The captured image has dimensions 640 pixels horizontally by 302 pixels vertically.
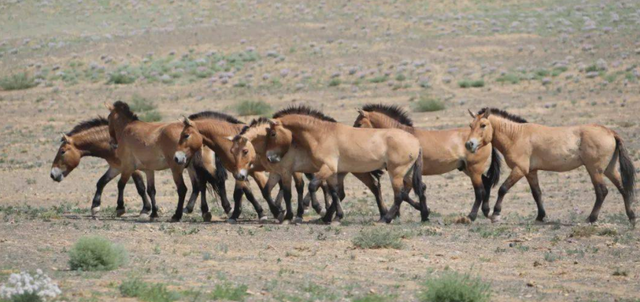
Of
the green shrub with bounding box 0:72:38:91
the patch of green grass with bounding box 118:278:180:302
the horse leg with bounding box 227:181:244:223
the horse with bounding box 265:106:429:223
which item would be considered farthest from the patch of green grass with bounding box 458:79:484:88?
the patch of green grass with bounding box 118:278:180:302

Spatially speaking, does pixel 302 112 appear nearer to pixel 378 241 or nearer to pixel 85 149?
pixel 378 241

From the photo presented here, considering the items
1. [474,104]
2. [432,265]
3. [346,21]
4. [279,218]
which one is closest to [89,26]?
[346,21]

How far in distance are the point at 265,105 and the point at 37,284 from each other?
1031 inches

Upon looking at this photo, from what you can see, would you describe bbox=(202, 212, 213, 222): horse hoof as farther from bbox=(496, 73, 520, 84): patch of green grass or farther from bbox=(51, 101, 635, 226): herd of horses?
bbox=(496, 73, 520, 84): patch of green grass

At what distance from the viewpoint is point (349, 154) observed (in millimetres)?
16156

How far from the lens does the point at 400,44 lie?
166 ft

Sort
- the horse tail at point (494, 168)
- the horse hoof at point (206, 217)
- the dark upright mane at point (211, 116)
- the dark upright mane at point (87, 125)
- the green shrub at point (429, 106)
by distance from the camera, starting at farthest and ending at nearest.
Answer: the green shrub at point (429, 106)
the dark upright mane at point (87, 125)
the horse tail at point (494, 168)
the dark upright mane at point (211, 116)
the horse hoof at point (206, 217)

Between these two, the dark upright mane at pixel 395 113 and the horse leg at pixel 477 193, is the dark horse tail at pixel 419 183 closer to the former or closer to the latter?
the horse leg at pixel 477 193

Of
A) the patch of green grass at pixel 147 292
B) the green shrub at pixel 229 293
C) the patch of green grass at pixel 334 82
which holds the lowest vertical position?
the patch of green grass at pixel 334 82

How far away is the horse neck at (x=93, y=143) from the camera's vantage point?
1841 cm

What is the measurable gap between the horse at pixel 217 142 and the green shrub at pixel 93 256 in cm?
482

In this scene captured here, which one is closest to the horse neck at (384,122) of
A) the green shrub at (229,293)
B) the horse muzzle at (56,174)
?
the horse muzzle at (56,174)

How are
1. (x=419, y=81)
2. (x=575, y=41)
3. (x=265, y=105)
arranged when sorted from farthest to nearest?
(x=575, y=41) < (x=419, y=81) < (x=265, y=105)

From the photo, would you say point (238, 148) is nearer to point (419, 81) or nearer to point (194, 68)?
point (419, 81)
